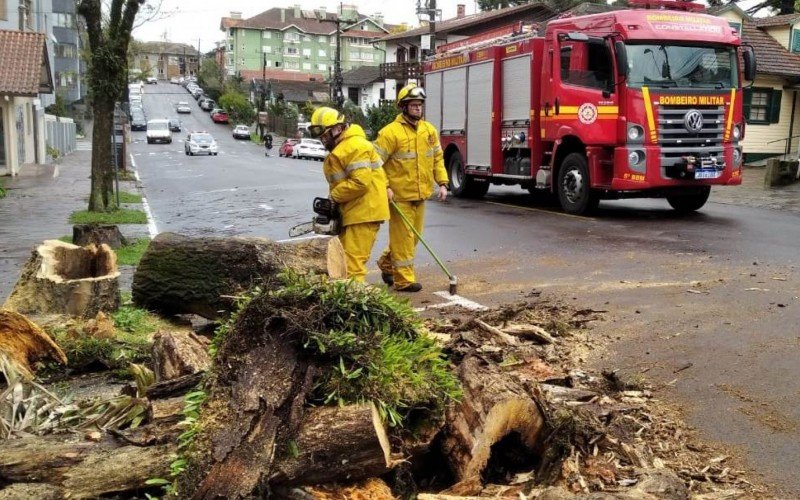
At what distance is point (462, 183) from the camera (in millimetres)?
17844

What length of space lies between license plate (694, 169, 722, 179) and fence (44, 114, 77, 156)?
115 feet

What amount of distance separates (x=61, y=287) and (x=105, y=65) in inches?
379

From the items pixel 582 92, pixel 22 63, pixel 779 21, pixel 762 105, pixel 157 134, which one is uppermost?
pixel 779 21

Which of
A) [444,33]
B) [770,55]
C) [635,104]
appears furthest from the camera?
[444,33]

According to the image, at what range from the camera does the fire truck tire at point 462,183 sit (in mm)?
17797

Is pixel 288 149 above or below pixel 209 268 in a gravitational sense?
below

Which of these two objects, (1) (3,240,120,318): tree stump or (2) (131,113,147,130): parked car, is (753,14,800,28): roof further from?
(2) (131,113,147,130): parked car

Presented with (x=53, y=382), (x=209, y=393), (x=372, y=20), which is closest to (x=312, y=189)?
(x=53, y=382)

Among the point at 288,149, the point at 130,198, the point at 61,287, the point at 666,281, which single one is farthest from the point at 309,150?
the point at 61,287

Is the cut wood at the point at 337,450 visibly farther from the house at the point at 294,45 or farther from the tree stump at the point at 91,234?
the house at the point at 294,45

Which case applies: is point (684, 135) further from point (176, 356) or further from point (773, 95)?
point (773, 95)

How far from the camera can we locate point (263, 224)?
48.5ft

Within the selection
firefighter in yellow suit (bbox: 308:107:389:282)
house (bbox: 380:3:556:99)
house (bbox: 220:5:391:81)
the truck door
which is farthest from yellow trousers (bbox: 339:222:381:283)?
house (bbox: 220:5:391:81)

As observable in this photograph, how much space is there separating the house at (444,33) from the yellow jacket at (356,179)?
34388 millimetres
